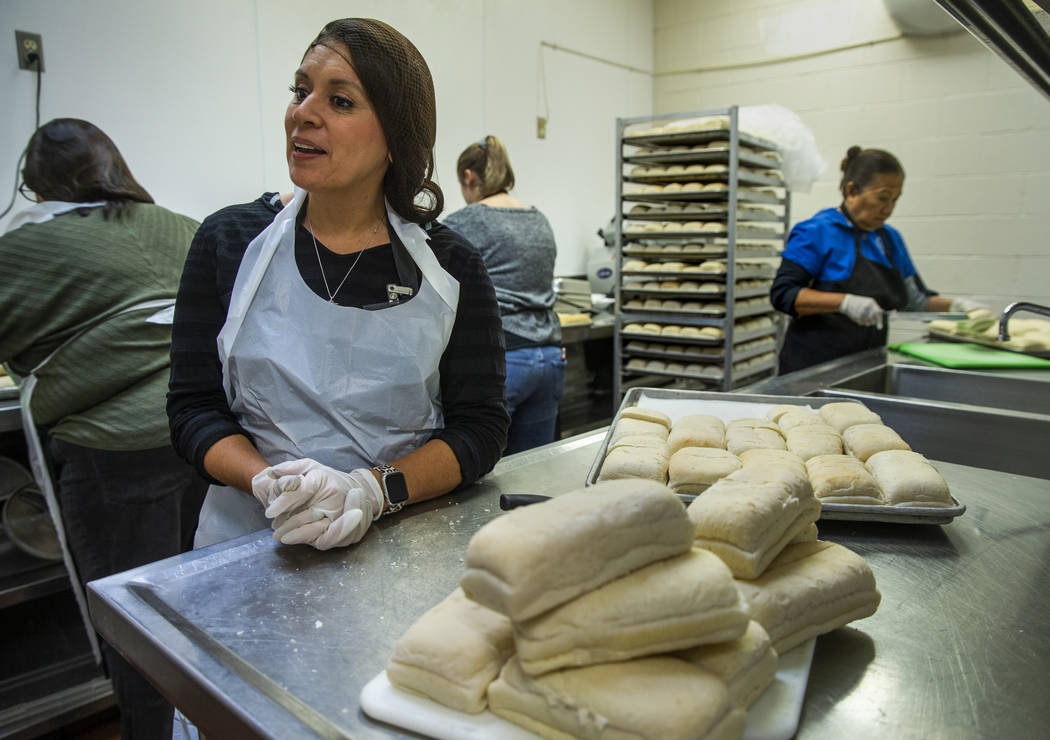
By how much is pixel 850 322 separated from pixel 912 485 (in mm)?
2271

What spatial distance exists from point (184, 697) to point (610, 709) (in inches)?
19.9

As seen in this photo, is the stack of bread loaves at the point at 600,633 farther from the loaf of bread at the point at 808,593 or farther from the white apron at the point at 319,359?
the white apron at the point at 319,359

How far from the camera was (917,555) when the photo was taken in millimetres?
1050

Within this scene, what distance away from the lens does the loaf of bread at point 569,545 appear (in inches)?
22.8

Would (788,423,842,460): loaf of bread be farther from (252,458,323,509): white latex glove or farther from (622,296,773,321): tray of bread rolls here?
(622,296,773,321): tray of bread rolls

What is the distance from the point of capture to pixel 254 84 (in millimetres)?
3434

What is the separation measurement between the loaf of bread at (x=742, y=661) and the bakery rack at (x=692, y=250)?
142 inches

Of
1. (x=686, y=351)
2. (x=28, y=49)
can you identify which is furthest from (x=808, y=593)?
(x=686, y=351)

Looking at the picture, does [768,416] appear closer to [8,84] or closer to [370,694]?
[370,694]

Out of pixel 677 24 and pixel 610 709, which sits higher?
pixel 677 24

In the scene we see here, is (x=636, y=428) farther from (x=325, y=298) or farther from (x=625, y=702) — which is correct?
(x=625, y=702)

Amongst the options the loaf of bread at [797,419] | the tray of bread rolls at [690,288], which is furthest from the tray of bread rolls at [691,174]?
the loaf of bread at [797,419]

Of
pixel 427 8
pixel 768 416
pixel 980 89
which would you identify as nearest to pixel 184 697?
pixel 768 416

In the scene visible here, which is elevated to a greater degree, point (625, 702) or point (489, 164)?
point (489, 164)
